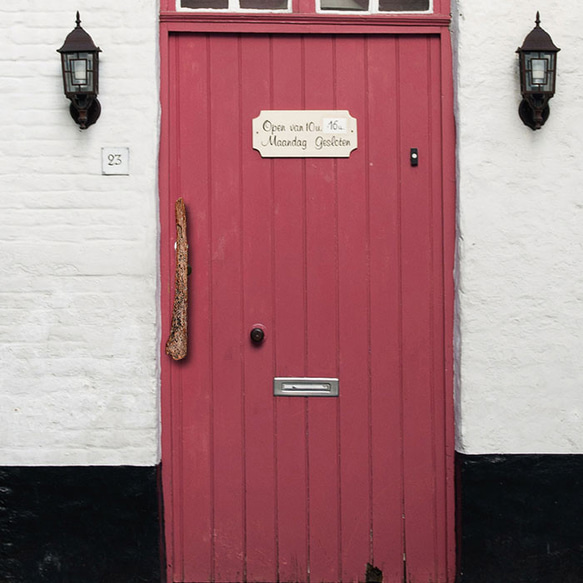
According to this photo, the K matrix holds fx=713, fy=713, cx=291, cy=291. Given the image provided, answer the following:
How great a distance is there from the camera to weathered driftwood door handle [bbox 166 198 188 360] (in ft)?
11.3

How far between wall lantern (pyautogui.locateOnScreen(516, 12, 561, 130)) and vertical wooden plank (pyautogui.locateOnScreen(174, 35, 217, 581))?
4.94ft

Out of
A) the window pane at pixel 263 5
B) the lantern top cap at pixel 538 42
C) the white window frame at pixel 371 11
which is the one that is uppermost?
the window pane at pixel 263 5

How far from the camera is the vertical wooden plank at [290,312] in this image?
350cm

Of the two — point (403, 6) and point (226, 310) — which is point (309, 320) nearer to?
point (226, 310)

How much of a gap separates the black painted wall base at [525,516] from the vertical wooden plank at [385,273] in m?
0.38

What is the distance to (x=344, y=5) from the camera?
3.51 metres

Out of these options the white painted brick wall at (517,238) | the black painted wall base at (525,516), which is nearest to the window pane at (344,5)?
the white painted brick wall at (517,238)

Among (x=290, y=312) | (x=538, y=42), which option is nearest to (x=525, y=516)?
(x=290, y=312)

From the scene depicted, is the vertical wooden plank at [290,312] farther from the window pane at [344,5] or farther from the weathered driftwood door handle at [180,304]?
the weathered driftwood door handle at [180,304]

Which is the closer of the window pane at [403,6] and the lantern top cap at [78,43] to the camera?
the lantern top cap at [78,43]

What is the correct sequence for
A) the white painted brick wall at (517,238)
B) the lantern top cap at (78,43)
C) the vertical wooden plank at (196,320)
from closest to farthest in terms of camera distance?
the lantern top cap at (78,43)
the white painted brick wall at (517,238)
the vertical wooden plank at (196,320)

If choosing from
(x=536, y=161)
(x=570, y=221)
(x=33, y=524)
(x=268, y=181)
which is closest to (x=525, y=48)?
(x=536, y=161)

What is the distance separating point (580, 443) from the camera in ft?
11.1

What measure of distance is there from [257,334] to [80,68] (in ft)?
4.87
